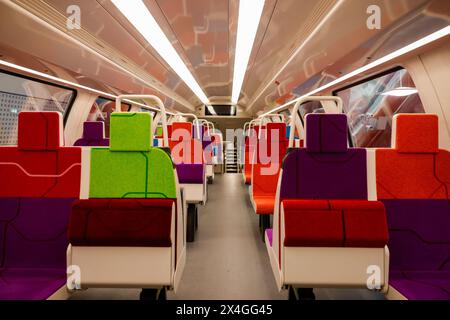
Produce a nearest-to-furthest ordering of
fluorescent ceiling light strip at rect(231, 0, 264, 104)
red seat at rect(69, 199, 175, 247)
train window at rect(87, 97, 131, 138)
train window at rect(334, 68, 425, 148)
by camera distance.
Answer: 1. red seat at rect(69, 199, 175, 247)
2. fluorescent ceiling light strip at rect(231, 0, 264, 104)
3. train window at rect(334, 68, 425, 148)
4. train window at rect(87, 97, 131, 138)

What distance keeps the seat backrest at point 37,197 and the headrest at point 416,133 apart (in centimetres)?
212

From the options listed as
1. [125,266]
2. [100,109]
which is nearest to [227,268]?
[125,266]

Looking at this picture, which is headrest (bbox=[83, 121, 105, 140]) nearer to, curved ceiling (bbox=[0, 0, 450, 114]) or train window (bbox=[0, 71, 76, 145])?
train window (bbox=[0, 71, 76, 145])

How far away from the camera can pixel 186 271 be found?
2826 mm

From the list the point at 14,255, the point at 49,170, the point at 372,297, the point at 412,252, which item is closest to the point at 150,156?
the point at 49,170

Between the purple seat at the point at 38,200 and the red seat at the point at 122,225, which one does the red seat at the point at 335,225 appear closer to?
the red seat at the point at 122,225

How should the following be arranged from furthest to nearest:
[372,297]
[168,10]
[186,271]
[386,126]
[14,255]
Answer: [386,126], [168,10], [186,271], [372,297], [14,255]

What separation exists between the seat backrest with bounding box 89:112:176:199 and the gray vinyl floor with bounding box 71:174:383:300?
1.02m

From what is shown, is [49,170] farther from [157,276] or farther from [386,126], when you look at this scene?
[386,126]

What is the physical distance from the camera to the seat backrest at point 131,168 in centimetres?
179

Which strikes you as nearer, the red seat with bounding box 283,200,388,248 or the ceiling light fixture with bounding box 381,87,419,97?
the red seat with bounding box 283,200,388,248

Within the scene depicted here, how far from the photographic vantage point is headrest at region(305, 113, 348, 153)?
71.6 inches

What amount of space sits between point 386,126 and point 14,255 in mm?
5662

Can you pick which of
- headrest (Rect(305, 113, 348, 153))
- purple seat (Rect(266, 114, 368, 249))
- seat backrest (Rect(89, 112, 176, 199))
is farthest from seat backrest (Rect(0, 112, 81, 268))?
headrest (Rect(305, 113, 348, 153))
